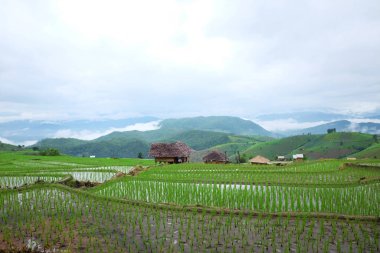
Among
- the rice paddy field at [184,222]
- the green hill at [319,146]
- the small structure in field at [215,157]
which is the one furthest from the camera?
the green hill at [319,146]

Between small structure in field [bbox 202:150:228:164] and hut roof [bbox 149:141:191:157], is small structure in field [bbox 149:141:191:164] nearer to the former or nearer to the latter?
hut roof [bbox 149:141:191:157]

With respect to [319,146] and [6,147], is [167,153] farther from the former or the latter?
[319,146]

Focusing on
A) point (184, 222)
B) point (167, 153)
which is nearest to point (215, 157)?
point (167, 153)

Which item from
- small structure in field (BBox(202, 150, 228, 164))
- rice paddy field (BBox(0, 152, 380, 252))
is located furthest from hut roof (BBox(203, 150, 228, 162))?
rice paddy field (BBox(0, 152, 380, 252))

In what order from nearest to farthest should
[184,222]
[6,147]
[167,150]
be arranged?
[184,222] → [167,150] → [6,147]

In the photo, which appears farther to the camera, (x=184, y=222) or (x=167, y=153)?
(x=167, y=153)

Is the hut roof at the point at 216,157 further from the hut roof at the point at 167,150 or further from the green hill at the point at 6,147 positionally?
the green hill at the point at 6,147

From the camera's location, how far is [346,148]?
314 ft

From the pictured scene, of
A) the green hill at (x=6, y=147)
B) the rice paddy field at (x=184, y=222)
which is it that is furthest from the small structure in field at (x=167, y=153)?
the green hill at (x=6, y=147)

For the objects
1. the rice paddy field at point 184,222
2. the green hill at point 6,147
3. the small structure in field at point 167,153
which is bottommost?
the rice paddy field at point 184,222

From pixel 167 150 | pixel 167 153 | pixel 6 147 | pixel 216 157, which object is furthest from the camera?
pixel 6 147

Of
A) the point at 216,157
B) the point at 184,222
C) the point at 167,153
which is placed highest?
the point at 167,153

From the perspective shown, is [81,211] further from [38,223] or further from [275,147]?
[275,147]

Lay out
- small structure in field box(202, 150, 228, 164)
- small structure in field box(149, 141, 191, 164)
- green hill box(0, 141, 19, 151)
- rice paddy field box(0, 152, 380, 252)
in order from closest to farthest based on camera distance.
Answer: rice paddy field box(0, 152, 380, 252) < small structure in field box(149, 141, 191, 164) < small structure in field box(202, 150, 228, 164) < green hill box(0, 141, 19, 151)
